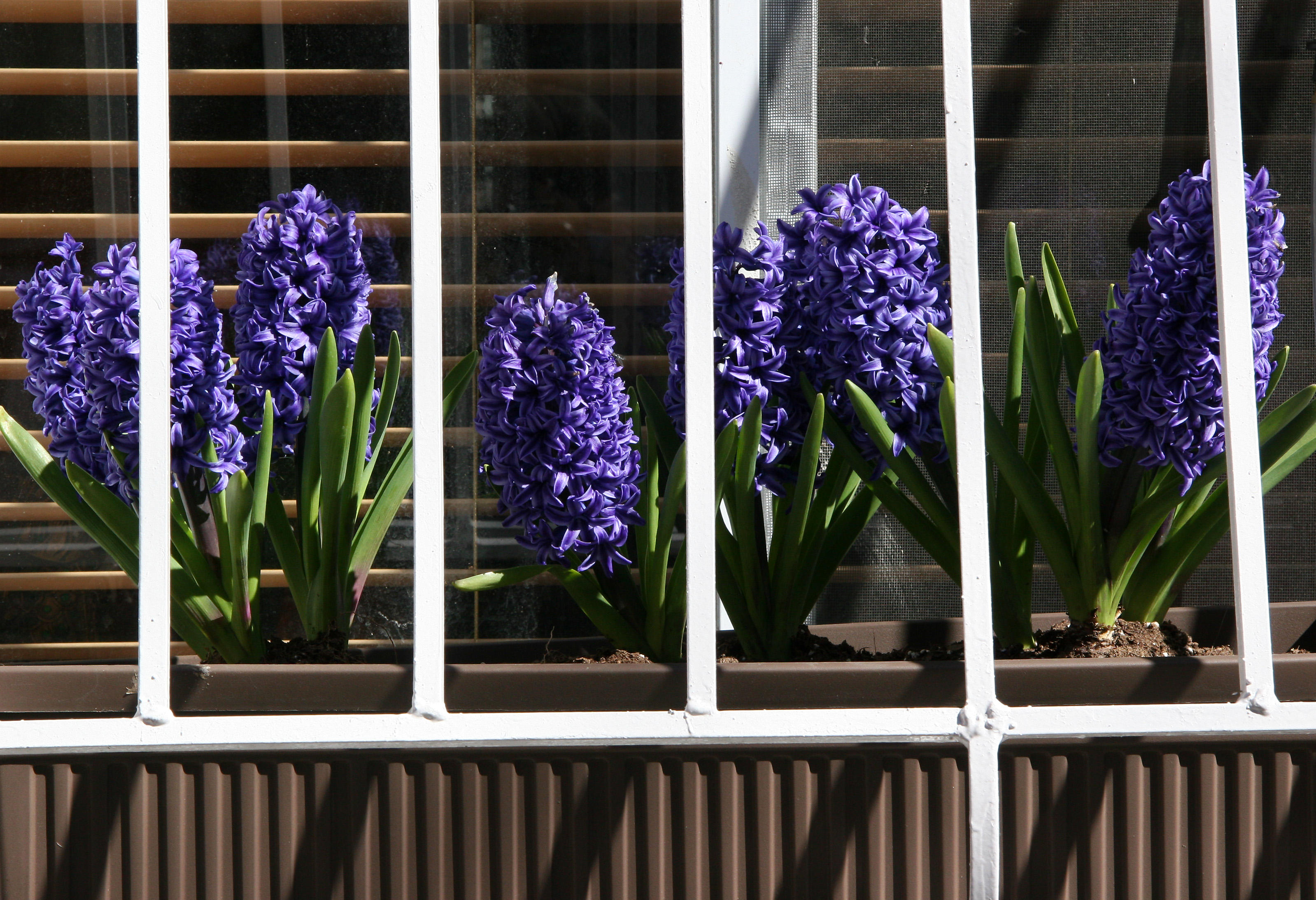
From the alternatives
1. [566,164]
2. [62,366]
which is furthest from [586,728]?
[566,164]

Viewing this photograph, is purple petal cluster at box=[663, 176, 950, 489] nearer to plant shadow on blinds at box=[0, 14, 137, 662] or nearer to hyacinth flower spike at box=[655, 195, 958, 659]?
hyacinth flower spike at box=[655, 195, 958, 659]

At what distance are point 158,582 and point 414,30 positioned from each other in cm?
66

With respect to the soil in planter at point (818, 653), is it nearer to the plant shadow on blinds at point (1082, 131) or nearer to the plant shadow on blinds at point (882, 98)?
the plant shadow on blinds at point (882, 98)

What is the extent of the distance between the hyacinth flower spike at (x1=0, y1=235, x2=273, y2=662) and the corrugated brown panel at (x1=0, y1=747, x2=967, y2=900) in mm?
209

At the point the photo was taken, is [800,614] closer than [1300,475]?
Yes

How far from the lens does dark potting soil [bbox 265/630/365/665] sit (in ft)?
3.81

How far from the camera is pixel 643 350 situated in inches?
60.4

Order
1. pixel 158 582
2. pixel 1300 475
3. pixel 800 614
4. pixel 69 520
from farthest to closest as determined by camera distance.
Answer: pixel 1300 475, pixel 69 520, pixel 800 614, pixel 158 582

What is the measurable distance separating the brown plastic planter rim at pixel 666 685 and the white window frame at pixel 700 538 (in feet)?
0.19

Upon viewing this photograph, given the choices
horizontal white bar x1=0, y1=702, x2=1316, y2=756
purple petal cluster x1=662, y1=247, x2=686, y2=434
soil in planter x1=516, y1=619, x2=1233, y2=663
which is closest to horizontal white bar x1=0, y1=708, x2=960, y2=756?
horizontal white bar x1=0, y1=702, x2=1316, y2=756

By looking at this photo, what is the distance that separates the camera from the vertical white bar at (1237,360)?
945 millimetres

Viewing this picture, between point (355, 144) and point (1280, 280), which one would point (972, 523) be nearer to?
point (1280, 280)

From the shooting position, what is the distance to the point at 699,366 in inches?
38.6

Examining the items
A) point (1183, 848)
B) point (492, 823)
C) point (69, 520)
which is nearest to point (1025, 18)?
point (1183, 848)
